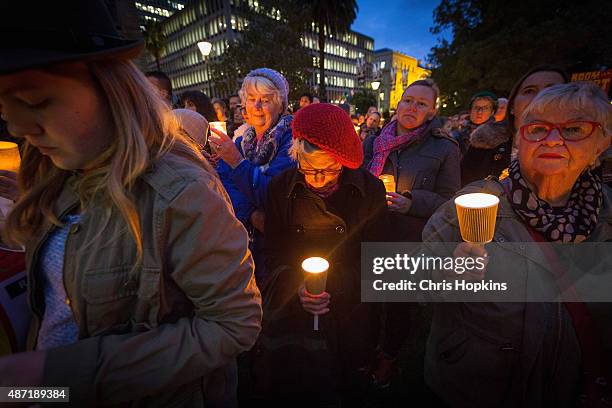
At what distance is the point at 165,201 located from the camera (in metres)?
0.98

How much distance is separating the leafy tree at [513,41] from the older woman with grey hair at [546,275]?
1656cm

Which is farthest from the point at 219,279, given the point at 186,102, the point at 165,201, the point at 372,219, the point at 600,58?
the point at 600,58

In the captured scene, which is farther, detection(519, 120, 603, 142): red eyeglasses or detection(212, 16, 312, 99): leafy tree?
detection(212, 16, 312, 99): leafy tree

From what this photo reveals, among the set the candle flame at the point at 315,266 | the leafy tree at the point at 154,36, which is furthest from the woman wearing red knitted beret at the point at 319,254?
the leafy tree at the point at 154,36

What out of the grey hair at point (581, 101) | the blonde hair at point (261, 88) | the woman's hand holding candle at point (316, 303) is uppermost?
the blonde hair at point (261, 88)

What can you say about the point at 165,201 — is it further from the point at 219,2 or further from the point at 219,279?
the point at 219,2

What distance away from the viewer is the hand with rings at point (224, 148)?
8.50 ft

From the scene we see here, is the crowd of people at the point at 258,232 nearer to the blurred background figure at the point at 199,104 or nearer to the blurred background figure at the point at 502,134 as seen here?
the blurred background figure at the point at 502,134

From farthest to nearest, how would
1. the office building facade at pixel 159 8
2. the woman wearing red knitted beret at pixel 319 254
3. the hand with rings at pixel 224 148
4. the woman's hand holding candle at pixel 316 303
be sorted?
the office building facade at pixel 159 8, the hand with rings at pixel 224 148, the woman wearing red knitted beret at pixel 319 254, the woman's hand holding candle at pixel 316 303

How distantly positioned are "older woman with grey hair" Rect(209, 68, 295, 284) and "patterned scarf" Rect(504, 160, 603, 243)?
185 cm

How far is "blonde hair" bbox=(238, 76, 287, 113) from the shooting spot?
9.84 feet

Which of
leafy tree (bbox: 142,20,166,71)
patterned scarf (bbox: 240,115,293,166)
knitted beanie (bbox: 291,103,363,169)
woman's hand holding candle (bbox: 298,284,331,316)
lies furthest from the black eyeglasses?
leafy tree (bbox: 142,20,166,71)

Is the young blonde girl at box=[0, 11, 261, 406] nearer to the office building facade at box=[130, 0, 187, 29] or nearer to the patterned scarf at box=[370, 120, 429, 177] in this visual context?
the patterned scarf at box=[370, 120, 429, 177]

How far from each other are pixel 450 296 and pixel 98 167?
1954 mm
